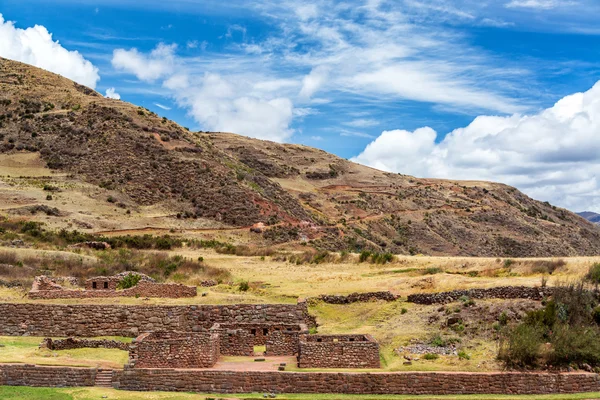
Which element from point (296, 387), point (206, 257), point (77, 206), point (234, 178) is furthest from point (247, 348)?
point (234, 178)

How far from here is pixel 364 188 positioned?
337ft

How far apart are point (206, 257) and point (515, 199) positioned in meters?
85.3

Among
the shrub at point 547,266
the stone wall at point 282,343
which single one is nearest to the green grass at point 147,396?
the stone wall at point 282,343

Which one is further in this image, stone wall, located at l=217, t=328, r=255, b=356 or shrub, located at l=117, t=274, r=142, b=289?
shrub, located at l=117, t=274, r=142, b=289

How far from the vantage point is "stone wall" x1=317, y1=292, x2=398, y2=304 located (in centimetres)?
2417

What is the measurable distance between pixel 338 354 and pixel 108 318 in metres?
8.75

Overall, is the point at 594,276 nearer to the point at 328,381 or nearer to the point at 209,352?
the point at 328,381

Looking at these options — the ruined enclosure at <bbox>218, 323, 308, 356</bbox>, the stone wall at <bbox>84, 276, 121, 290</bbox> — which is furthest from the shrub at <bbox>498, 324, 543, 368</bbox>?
the stone wall at <bbox>84, 276, 121, 290</bbox>

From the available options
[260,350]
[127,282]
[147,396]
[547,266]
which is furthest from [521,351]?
[127,282]

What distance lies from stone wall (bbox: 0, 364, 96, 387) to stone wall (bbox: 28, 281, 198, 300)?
7354 mm

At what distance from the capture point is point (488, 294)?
2198 centimetres

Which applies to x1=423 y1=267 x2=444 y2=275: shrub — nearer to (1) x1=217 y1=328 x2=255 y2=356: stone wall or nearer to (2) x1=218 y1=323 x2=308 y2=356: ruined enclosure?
(2) x1=218 y1=323 x2=308 y2=356: ruined enclosure

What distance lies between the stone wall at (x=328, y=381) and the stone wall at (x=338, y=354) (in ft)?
4.60

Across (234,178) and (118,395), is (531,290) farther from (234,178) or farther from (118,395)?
(234,178)
